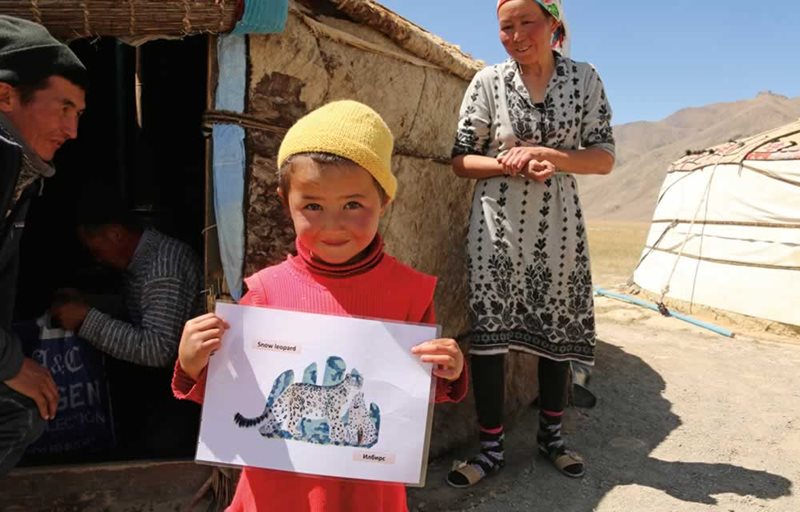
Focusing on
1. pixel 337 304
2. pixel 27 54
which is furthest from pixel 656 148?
pixel 337 304

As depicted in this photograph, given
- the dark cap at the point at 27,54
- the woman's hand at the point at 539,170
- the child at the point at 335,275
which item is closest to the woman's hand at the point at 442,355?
Answer: the child at the point at 335,275

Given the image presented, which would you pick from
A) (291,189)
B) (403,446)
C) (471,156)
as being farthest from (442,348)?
(471,156)

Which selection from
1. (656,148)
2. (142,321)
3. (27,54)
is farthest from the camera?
(656,148)

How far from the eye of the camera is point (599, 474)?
2.68 m

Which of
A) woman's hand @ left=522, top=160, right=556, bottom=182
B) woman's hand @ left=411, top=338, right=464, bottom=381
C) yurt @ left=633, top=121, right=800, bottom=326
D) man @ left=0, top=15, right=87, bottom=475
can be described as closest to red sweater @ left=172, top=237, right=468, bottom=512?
woman's hand @ left=411, top=338, right=464, bottom=381

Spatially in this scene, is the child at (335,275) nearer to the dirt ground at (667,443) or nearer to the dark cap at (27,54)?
the dark cap at (27,54)

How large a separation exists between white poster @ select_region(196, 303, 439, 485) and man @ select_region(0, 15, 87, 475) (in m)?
0.89

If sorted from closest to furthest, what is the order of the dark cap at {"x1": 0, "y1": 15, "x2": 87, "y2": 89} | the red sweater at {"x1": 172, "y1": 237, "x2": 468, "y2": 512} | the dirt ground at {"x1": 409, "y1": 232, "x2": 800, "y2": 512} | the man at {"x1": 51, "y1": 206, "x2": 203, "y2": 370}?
1. the red sweater at {"x1": 172, "y1": 237, "x2": 468, "y2": 512}
2. the dark cap at {"x1": 0, "y1": 15, "x2": 87, "y2": 89}
3. the man at {"x1": 51, "y1": 206, "x2": 203, "y2": 370}
4. the dirt ground at {"x1": 409, "y1": 232, "x2": 800, "y2": 512}

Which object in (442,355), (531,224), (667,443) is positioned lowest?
(667,443)

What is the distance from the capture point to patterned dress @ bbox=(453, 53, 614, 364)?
2.33m

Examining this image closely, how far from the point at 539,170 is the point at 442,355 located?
1187 millimetres

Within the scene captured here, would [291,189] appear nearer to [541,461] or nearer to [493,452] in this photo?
[493,452]

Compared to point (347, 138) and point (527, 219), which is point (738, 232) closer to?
point (527, 219)

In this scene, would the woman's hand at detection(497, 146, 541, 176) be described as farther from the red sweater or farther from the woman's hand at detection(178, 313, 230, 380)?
the woman's hand at detection(178, 313, 230, 380)
